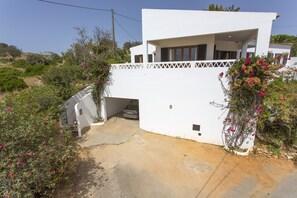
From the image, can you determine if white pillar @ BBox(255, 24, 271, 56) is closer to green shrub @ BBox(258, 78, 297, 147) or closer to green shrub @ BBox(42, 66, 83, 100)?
green shrub @ BBox(258, 78, 297, 147)

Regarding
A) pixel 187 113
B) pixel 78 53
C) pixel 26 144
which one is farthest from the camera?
pixel 78 53

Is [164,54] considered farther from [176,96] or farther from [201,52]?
[176,96]

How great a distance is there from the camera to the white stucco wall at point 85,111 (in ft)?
31.2

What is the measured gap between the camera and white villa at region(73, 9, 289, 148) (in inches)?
279

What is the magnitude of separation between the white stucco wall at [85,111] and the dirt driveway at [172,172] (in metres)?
1.92

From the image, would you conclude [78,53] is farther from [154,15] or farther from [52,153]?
[52,153]

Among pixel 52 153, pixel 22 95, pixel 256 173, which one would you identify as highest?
pixel 22 95

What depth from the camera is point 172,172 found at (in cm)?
602

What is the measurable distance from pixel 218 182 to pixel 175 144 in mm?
2979

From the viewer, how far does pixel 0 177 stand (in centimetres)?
332

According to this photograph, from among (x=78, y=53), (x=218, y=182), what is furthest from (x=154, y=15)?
(x=78, y=53)

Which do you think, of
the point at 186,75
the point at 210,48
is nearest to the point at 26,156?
the point at 186,75

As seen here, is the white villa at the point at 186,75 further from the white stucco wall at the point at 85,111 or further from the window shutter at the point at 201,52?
the white stucco wall at the point at 85,111

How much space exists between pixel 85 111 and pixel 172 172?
735 cm
